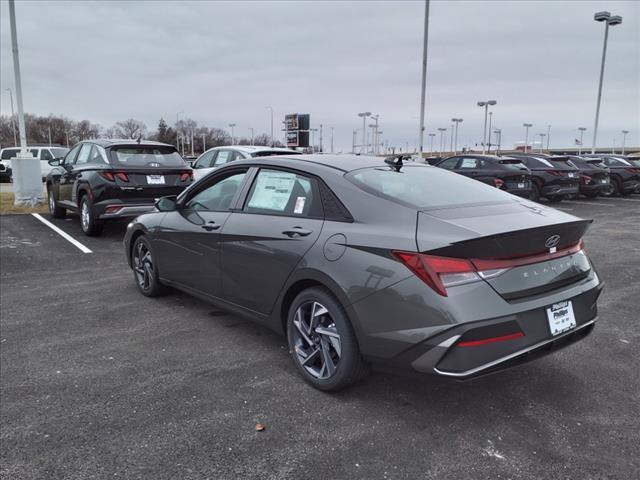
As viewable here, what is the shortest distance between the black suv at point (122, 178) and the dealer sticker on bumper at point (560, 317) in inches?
281

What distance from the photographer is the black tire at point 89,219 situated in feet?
28.6

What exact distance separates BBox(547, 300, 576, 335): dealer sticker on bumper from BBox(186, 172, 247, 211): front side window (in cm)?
254

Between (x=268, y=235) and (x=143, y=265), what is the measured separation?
2.45 m

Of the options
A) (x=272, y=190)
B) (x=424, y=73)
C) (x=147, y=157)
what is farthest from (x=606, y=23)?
(x=272, y=190)

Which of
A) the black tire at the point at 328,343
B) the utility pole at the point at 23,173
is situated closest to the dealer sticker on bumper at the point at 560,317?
the black tire at the point at 328,343

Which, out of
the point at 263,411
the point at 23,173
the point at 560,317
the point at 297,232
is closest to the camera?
the point at 560,317

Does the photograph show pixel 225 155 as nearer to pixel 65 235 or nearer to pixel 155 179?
pixel 155 179

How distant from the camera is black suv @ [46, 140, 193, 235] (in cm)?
848

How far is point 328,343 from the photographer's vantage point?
3.28 m

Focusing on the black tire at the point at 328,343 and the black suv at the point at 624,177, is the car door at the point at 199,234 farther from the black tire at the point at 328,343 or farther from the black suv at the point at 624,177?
the black suv at the point at 624,177

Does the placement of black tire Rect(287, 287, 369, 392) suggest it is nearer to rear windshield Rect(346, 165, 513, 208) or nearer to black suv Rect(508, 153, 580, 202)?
rear windshield Rect(346, 165, 513, 208)


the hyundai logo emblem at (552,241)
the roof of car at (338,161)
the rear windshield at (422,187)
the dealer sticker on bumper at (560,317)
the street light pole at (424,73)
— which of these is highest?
the street light pole at (424,73)

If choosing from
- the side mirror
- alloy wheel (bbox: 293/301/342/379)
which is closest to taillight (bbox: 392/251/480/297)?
alloy wheel (bbox: 293/301/342/379)

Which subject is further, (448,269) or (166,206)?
(166,206)
